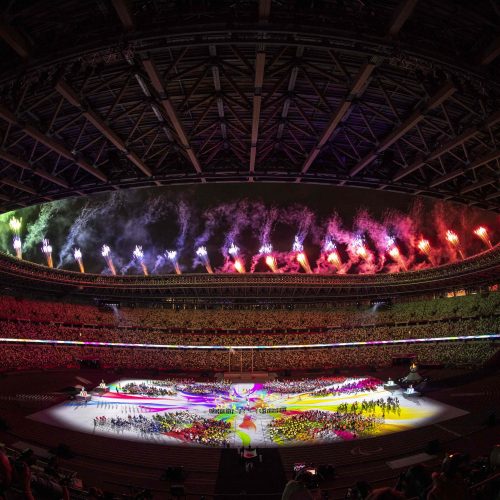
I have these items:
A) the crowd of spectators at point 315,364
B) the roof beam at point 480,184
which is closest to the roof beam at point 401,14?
the roof beam at point 480,184

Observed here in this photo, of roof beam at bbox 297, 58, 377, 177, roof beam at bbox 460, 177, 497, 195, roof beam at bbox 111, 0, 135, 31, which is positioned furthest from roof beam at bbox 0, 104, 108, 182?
roof beam at bbox 460, 177, 497, 195

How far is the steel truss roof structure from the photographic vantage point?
7.45 metres

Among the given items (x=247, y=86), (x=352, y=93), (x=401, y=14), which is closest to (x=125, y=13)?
(x=401, y=14)

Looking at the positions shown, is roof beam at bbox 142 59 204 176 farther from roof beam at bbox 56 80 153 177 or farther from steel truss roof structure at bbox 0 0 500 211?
roof beam at bbox 56 80 153 177

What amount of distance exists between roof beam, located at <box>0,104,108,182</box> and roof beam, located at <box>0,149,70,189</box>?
109 centimetres

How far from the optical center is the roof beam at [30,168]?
1218 centimetres

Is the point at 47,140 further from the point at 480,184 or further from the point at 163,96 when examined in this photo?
the point at 480,184

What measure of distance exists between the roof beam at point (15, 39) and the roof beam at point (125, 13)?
7.13 feet

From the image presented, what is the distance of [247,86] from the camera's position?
38.0ft

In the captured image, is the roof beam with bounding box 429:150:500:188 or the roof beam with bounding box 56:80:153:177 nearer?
the roof beam with bounding box 56:80:153:177

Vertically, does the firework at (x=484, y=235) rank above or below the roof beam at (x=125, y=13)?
above

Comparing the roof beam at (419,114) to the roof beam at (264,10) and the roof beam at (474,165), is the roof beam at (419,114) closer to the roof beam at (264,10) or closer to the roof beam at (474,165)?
the roof beam at (474,165)

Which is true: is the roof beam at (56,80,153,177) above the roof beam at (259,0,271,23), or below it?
above

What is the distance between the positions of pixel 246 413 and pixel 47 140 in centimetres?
2499
